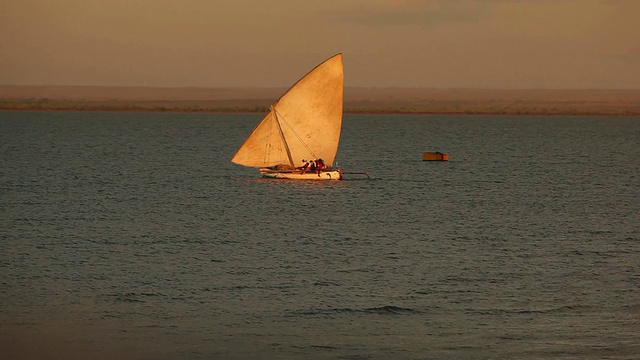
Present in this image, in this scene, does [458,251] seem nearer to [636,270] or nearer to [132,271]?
[636,270]

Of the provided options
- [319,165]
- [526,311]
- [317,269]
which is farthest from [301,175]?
[526,311]

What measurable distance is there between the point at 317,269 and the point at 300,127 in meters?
40.2

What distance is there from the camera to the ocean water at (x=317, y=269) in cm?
3603

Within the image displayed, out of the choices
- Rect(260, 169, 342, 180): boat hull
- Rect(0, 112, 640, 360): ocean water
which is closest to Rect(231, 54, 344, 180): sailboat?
Rect(260, 169, 342, 180): boat hull

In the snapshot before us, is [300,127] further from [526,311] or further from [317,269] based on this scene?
[526,311]

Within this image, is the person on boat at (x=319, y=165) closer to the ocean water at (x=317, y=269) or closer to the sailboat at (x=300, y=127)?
the sailboat at (x=300, y=127)

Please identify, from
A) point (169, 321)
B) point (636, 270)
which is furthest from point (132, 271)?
point (636, 270)

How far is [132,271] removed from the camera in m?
48.8

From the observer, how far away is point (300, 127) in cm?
8956

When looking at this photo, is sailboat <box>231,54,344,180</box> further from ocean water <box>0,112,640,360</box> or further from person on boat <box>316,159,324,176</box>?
ocean water <box>0,112,640,360</box>

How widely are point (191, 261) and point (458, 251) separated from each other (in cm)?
1428

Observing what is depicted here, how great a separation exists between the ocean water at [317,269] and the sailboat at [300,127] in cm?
233

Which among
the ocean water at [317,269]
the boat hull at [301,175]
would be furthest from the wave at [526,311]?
the boat hull at [301,175]

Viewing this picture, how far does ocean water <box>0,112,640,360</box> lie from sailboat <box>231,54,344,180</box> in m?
2.33
